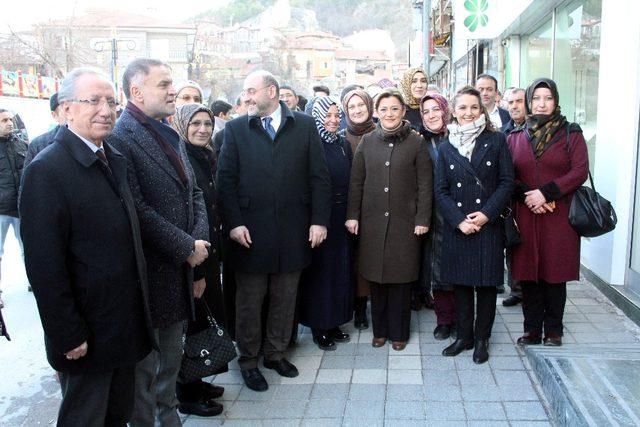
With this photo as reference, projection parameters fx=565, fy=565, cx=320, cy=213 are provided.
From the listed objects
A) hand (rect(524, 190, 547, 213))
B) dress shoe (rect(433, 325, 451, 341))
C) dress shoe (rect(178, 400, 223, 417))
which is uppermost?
hand (rect(524, 190, 547, 213))

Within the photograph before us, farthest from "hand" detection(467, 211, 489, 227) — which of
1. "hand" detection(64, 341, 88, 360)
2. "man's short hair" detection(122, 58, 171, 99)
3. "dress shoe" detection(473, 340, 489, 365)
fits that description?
"hand" detection(64, 341, 88, 360)

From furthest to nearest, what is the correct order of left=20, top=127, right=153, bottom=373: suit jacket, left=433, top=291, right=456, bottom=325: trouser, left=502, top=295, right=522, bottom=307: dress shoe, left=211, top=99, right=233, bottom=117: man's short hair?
left=211, top=99, right=233, bottom=117: man's short hair, left=502, top=295, right=522, bottom=307: dress shoe, left=433, top=291, right=456, bottom=325: trouser, left=20, top=127, right=153, bottom=373: suit jacket

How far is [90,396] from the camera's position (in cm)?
229

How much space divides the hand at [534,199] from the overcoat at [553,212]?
3 centimetres

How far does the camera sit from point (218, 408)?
3428 mm

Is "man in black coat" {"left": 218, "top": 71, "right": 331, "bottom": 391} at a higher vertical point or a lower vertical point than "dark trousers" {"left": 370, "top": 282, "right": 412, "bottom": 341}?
higher

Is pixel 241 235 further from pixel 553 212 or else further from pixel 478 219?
pixel 553 212

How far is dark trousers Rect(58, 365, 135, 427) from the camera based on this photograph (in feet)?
7.42

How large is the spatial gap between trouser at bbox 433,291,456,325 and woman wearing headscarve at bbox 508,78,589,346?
0.64 m

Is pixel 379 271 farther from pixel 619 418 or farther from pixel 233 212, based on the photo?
pixel 619 418

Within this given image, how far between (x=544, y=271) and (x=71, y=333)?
121 inches

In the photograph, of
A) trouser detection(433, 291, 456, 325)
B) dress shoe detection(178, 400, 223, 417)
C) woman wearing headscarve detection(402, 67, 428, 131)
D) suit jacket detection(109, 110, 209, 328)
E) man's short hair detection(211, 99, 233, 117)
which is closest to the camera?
suit jacket detection(109, 110, 209, 328)

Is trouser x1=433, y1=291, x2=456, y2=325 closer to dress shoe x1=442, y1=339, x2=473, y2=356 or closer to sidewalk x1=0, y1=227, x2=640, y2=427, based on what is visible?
sidewalk x1=0, y1=227, x2=640, y2=427

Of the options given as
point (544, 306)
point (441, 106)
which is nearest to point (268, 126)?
point (441, 106)
